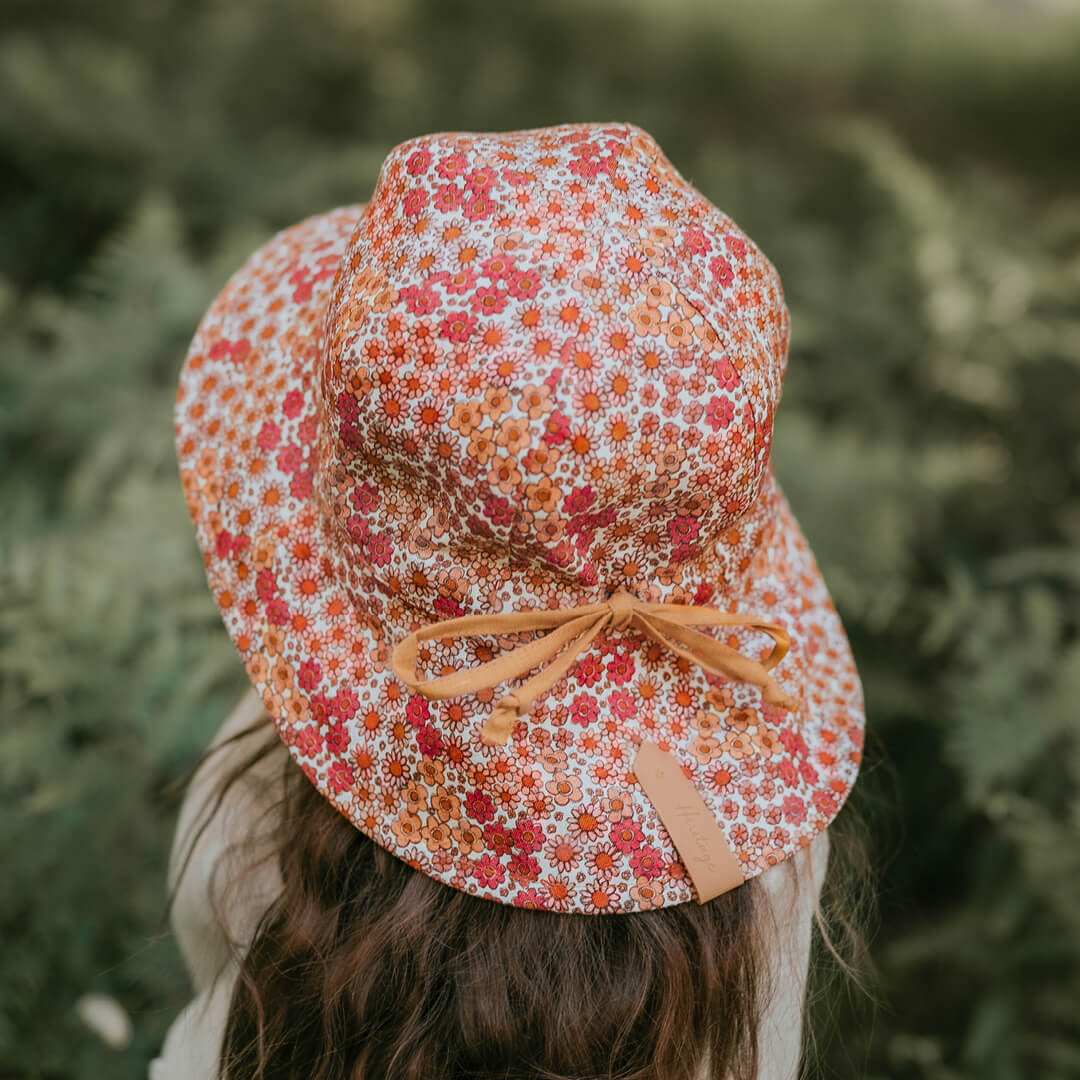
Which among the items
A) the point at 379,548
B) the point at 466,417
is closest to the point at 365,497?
the point at 379,548

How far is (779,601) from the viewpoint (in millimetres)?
1006

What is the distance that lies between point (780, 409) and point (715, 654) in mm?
1910

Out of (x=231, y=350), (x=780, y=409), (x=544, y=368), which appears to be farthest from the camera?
(x=780, y=409)

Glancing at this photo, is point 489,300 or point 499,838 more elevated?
point 489,300

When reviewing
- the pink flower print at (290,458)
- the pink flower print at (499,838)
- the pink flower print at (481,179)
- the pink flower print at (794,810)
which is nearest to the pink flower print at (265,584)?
the pink flower print at (290,458)

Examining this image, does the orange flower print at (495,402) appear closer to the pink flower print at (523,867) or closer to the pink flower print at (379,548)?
the pink flower print at (379,548)

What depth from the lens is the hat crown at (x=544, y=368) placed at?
733 mm

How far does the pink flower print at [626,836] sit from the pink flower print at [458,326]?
0.44 m

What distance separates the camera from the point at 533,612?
0.81 metres

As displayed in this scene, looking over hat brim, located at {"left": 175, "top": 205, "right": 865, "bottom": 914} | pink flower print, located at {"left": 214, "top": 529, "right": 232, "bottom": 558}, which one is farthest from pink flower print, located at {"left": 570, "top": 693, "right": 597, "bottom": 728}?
pink flower print, located at {"left": 214, "top": 529, "right": 232, "bottom": 558}

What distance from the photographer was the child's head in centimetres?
75

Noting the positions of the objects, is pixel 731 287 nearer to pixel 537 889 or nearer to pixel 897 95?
pixel 537 889

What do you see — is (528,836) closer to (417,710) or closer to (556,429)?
(417,710)

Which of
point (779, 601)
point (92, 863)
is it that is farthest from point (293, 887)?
point (92, 863)
